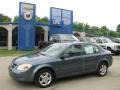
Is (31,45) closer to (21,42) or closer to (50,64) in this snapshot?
(21,42)

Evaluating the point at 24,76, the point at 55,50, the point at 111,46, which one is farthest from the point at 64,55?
the point at 111,46

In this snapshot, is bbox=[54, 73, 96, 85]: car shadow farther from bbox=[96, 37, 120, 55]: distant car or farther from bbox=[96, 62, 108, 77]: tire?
bbox=[96, 37, 120, 55]: distant car

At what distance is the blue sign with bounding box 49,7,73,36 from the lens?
101 ft

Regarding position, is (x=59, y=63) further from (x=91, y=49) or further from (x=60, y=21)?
(x=60, y=21)

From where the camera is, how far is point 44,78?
7.73 m

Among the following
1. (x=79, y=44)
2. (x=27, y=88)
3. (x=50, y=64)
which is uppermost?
(x=79, y=44)

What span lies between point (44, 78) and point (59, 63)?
772mm

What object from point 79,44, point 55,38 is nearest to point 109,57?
point 79,44

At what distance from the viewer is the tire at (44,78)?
7605 mm

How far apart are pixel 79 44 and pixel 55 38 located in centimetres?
1371

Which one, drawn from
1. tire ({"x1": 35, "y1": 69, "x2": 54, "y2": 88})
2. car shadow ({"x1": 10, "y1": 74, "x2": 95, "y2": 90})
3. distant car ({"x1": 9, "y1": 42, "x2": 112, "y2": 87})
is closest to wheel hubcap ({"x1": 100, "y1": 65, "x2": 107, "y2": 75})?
distant car ({"x1": 9, "y1": 42, "x2": 112, "y2": 87})

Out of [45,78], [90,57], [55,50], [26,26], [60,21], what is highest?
[60,21]

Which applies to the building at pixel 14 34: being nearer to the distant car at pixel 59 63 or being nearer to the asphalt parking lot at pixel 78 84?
the distant car at pixel 59 63

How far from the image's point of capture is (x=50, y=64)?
784 centimetres
